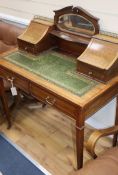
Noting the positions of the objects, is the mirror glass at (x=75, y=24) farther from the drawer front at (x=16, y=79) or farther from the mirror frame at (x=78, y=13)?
the drawer front at (x=16, y=79)

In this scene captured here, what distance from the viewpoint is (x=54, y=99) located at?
1.46 m

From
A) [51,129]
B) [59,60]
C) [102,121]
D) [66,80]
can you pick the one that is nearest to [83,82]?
[66,80]

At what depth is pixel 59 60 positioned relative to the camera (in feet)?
5.68

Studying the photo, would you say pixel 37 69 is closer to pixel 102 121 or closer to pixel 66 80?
pixel 66 80

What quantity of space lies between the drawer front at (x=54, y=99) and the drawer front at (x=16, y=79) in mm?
64

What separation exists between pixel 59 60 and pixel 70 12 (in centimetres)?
36

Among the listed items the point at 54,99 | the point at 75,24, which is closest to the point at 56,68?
the point at 54,99

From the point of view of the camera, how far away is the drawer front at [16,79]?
1643 millimetres

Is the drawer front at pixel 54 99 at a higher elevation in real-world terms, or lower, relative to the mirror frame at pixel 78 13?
lower

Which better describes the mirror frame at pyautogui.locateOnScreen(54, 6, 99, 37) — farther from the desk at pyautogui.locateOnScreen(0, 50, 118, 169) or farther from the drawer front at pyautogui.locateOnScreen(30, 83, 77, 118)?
the drawer front at pyautogui.locateOnScreen(30, 83, 77, 118)

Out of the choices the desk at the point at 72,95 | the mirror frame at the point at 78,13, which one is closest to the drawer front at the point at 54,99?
the desk at the point at 72,95

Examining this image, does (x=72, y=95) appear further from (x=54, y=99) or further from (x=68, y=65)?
(x=68, y=65)

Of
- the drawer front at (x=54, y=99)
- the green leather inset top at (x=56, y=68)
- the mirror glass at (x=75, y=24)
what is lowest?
the drawer front at (x=54, y=99)

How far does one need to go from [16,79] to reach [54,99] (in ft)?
1.30
